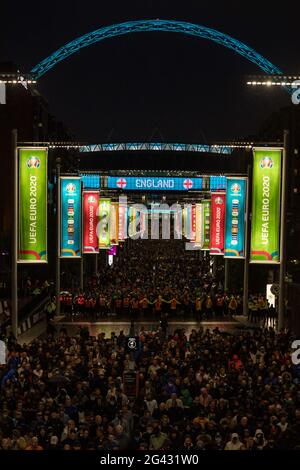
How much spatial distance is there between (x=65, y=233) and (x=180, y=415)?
1703cm

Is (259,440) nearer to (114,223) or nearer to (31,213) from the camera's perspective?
(31,213)

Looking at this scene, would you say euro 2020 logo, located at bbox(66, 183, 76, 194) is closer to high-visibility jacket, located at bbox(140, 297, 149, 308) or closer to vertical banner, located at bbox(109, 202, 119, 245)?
high-visibility jacket, located at bbox(140, 297, 149, 308)

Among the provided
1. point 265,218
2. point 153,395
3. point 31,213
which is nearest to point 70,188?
point 31,213

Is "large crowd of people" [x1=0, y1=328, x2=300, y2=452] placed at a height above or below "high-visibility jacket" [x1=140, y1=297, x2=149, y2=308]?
above

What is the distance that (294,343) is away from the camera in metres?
21.1

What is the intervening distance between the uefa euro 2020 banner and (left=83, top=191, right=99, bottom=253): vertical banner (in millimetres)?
11700

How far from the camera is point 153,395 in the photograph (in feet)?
52.4

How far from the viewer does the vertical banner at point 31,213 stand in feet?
79.7

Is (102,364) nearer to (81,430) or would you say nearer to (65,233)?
(81,430)

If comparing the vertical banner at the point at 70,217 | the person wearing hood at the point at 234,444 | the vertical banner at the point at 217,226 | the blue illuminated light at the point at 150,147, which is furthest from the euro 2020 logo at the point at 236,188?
the blue illuminated light at the point at 150,147

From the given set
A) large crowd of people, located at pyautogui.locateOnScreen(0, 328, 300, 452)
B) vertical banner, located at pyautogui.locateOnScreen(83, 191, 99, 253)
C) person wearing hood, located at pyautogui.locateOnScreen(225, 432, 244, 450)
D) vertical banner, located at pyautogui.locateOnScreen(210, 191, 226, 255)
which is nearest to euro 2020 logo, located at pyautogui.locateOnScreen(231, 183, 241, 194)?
vertical banner, located at pyautogui.locateOnScreen(210, 191, 226, 255)

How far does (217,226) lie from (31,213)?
11524 mm

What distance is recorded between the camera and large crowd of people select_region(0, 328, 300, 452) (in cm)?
1313
